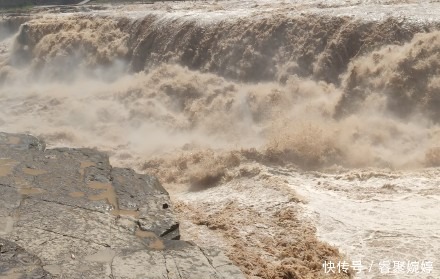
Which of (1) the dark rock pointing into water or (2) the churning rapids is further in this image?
(2) the churning rapids

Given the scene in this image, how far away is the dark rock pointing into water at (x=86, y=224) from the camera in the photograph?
5684 millimetres

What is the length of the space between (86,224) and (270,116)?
5488 millimetres

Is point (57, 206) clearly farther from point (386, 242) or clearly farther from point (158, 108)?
point (158, 108)

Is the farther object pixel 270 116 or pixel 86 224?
pixel 270 116

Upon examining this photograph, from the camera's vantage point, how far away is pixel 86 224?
650 cm

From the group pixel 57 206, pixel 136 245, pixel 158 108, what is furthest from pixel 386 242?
pixel 158 108

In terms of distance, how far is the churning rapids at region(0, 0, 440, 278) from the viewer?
7188 mm

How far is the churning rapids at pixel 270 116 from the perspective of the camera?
23.6 feet

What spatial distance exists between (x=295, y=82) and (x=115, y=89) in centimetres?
501

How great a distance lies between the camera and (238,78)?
1234cm

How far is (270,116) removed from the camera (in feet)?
36.3

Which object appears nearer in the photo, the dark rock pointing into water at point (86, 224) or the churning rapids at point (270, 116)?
the dark rock pointing into water at point (86, 224)

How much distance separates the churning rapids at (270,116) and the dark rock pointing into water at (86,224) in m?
0.64

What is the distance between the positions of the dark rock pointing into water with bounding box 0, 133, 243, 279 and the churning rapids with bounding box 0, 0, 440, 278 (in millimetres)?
644
